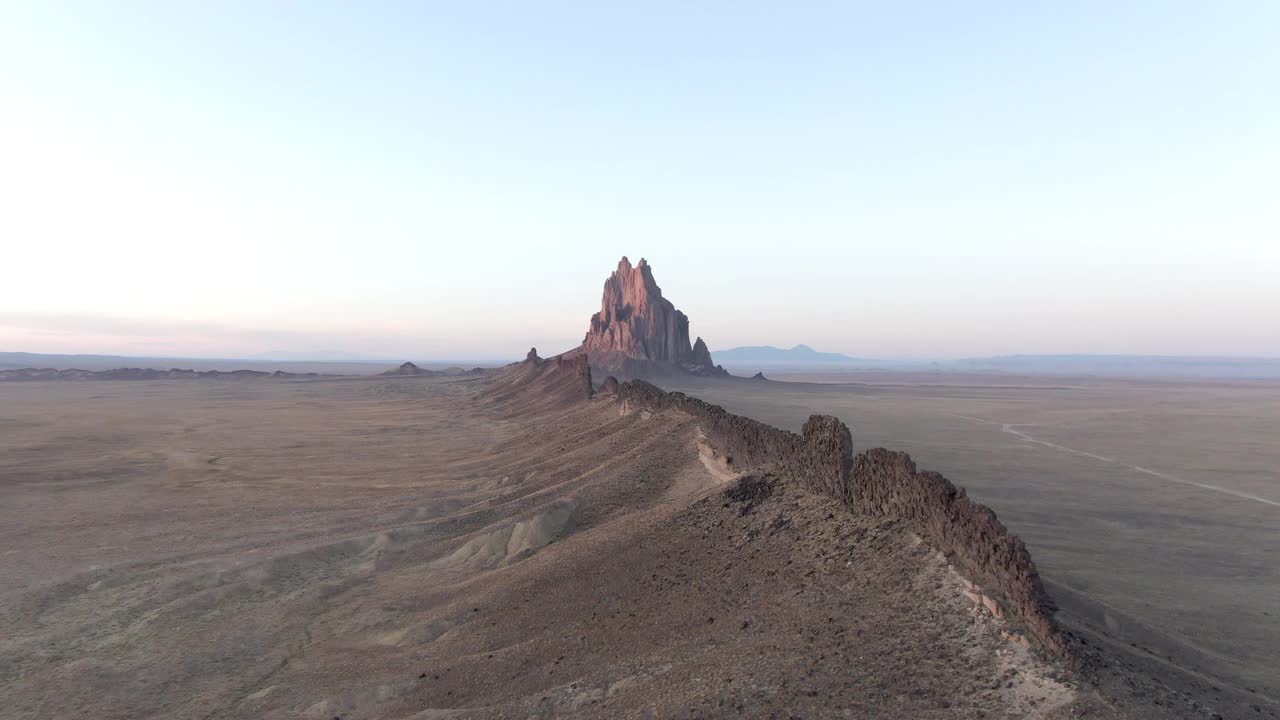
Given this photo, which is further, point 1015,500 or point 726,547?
point 1015,500

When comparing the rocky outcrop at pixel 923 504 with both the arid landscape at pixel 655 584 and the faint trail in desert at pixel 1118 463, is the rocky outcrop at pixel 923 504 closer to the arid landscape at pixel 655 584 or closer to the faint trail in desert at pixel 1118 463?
the arid landscape at pixel 655 584

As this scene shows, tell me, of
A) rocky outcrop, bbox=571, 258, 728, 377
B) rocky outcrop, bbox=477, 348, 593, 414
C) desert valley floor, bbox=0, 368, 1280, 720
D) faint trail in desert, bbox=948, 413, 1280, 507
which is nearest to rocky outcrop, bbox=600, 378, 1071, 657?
desert valley floor, bbox=0, 368, 1280, 720

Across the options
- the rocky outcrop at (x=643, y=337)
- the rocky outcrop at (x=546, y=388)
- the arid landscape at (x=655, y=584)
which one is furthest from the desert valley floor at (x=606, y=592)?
the rocky outcrop at (x=643, y=337)

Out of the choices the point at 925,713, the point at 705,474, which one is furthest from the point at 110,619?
the point at 925,713

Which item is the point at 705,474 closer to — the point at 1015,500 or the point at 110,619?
the point at 1015,500

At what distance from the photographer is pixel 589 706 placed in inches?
361

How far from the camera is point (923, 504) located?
11086mm

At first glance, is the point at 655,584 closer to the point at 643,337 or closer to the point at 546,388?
the point at 546,388

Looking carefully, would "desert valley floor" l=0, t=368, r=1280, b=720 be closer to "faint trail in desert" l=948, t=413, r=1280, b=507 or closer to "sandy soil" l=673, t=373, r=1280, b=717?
"sandy soil" l=673, t=373, r=1280, b=717

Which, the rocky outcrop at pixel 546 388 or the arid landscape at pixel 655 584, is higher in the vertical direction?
the rocky outcrop at pixel 546 388

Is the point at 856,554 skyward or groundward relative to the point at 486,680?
skyward

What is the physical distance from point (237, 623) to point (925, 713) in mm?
14602

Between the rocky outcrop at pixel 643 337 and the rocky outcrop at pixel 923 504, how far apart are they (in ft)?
349

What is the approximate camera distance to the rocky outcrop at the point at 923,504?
8.46 metres
